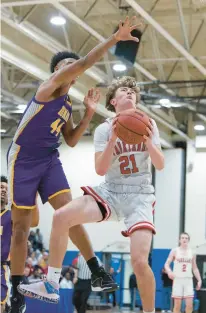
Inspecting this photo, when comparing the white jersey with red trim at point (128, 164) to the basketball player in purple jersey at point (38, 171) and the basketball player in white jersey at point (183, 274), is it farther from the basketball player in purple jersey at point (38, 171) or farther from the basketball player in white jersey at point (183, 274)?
the basketball player in white jersey at point (183, 274)

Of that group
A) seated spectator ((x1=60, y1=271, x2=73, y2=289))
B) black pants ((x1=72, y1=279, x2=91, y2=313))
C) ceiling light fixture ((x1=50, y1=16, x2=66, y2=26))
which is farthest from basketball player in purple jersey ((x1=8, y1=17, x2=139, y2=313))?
seated spectator ((x1=60, y1=271, x2=73, y2=289))

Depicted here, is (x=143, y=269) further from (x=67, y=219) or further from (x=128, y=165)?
(x=128, y=165)

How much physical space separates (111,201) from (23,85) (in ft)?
48.8

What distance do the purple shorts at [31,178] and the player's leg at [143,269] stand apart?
870 millimetres

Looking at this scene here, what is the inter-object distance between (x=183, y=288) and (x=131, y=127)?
10.6 meters

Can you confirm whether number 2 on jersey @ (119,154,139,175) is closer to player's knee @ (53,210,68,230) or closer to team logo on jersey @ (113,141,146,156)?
team logo on jersey @ (113,141,146,156)

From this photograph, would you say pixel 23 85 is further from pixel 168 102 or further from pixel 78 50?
pixel 168 102

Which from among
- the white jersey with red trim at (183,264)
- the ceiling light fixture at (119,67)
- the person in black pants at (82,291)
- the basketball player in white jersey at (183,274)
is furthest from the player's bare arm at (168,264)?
the ceiling light fixture at (119,67)

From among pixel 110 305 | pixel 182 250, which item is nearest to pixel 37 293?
pixel 182 250

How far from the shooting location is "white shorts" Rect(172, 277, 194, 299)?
582 inches

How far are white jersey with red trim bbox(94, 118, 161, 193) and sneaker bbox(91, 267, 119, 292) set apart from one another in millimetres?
795

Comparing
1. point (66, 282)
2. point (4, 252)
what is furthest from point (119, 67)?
point (4, 252)

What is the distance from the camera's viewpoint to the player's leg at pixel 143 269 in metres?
4.93

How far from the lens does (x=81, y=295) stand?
1482cm
